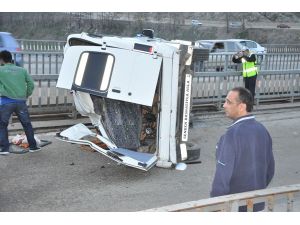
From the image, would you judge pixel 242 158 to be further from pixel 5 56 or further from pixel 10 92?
pixel 5 56

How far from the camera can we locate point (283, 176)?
6.78m

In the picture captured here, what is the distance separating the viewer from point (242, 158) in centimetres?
330

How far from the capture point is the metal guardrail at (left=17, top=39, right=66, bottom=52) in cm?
1386

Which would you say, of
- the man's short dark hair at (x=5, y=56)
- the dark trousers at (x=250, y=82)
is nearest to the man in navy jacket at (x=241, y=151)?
the man's short dark hair at (x=5, y=56)

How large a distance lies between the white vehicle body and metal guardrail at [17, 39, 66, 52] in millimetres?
6463

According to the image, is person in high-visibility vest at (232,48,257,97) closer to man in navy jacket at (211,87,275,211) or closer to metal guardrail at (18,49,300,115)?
metal guardrail at (18,49,300,115)

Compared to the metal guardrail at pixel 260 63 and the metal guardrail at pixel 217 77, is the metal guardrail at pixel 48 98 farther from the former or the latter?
the metal guardrail at pixel 260 63

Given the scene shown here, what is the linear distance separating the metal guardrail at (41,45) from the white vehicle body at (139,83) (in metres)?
6.46

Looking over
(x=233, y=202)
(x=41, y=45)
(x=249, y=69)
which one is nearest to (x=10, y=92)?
(x=233, y=202)

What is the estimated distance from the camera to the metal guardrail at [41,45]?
13859 millimetres

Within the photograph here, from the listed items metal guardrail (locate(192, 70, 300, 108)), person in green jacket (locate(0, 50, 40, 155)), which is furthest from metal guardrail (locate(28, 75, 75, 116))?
metal guardrail (locate(192, 70, 300, 108))

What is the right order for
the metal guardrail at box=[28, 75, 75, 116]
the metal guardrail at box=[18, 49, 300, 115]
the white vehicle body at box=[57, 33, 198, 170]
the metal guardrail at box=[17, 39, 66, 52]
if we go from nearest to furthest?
the white vehicle body at box=[57, 33, 198, 170] < the metal guardrail at box=[28, 75, 75, 116] < the metal guardrail at box=[18, 49, 300, 115] < the metal guardrail at box=[17, 39, 66, 52]

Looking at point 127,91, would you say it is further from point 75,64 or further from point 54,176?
point 54,176

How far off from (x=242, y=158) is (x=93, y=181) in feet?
10.7
